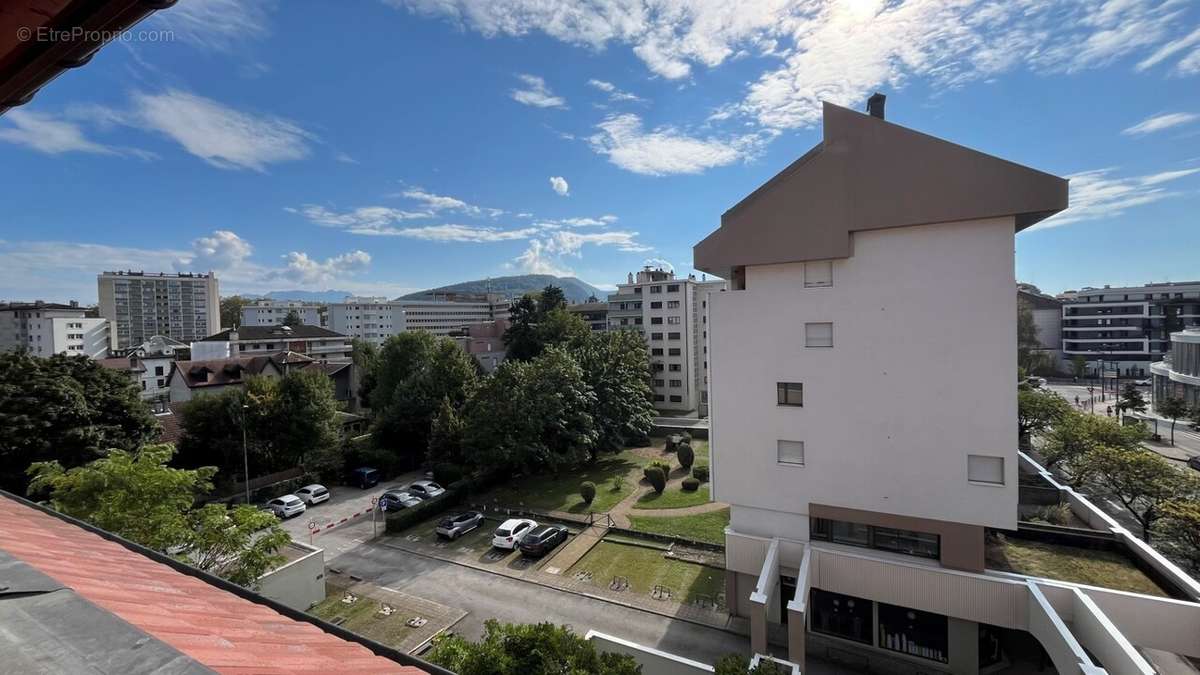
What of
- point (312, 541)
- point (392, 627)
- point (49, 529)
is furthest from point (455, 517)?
point (49, 529)

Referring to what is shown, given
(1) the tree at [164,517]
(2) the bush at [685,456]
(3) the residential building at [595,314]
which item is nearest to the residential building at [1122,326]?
(3) the residential building at [595,314]

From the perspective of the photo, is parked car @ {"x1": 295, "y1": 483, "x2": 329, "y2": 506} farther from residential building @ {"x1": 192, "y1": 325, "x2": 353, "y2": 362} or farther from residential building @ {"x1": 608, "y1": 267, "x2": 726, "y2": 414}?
residential building @ {"x1": 192, "y1": 325, "x2": 353, "y2": 362}

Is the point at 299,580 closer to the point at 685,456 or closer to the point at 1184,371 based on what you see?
the point at 685,456

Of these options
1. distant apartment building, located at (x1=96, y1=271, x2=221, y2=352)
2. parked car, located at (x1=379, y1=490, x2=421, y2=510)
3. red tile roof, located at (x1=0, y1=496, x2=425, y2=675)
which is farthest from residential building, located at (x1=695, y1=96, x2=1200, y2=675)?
distant apartment building, located at (x1=96, y1=271, x2=221, y2=352)

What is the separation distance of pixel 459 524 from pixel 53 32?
916 inches

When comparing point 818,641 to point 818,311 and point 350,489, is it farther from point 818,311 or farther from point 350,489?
point 350,489

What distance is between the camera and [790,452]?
15.0 metres

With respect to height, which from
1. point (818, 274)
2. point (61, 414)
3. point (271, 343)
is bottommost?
point (61, 414)

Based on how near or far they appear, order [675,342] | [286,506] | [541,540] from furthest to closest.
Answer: [675,342]
[286,506]
[541,540]

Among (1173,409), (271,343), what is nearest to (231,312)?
(271,343)

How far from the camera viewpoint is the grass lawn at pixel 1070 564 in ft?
41.5

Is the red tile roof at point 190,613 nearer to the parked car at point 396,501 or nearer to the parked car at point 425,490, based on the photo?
the parked car at point 396,501

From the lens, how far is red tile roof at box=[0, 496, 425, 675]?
2738 mm

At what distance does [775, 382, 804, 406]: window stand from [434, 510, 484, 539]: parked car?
15.7 meters
